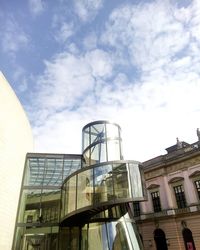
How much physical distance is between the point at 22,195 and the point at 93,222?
16.4 feet

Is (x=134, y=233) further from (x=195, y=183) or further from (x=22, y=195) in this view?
(x=195, y=183)

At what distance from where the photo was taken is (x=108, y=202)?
10.7m

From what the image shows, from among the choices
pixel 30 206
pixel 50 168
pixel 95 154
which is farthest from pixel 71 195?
pixel 50 168

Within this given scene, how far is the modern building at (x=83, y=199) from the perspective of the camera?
36.6 ft

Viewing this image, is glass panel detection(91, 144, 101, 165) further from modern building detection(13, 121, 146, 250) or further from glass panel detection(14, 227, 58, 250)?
glass panel detection(14, 227, 58, 250)

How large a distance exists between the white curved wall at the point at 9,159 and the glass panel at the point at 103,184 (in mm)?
4657

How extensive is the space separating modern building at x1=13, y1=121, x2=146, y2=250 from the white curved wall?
827 mm

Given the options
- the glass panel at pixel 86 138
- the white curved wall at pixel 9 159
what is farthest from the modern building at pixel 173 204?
the white curved wall at pixel 9 159

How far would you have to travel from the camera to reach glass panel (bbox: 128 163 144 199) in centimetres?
1134

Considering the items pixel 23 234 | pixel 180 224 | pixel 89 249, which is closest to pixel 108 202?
pixel 89 249

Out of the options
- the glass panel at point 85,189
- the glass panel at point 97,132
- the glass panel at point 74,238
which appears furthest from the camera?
the glass panel at point 97,132

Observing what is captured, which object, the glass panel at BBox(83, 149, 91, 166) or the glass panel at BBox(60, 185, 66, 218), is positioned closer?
the glass panel at BBox(60, 185, 66, 218)

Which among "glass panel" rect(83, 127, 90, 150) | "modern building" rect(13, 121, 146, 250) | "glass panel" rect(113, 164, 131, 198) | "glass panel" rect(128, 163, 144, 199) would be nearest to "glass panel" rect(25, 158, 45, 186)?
"modern building" rect(13, 121, 146, 250)

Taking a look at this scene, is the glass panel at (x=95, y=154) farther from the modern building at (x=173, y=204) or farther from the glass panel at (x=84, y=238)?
the modern building at (x=173, y=204)
